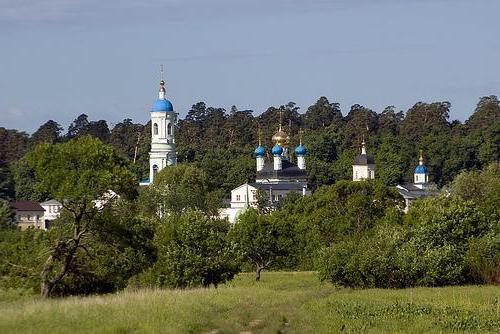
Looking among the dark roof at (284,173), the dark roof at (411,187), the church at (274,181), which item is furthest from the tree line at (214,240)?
the dark roof at (411,187)

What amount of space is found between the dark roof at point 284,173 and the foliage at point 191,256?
87.9 m

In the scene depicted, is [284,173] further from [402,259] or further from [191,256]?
[191,256]

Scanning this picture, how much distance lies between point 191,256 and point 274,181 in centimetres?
9078

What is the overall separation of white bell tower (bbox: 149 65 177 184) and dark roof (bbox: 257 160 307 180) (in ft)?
35.4

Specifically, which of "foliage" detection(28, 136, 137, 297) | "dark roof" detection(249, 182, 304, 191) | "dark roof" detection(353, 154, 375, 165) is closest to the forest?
"foliage" detection(28, 136, 137, 297)

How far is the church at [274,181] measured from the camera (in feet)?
440

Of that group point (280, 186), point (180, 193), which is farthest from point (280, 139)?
point (180, 193)

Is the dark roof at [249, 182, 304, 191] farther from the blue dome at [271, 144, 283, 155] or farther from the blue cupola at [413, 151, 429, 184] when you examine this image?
the blue cupola at [413, 151, 429, 184]

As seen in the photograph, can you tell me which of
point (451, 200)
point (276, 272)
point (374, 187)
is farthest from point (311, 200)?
point (451, 200)

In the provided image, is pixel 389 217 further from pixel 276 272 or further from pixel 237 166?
pixel 237 166

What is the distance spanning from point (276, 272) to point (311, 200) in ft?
49.6

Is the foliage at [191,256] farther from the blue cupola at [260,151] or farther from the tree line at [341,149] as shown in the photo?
the blue cupola at [260,151]

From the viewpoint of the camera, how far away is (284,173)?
145 m

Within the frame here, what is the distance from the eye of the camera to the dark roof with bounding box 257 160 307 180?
475 ft
